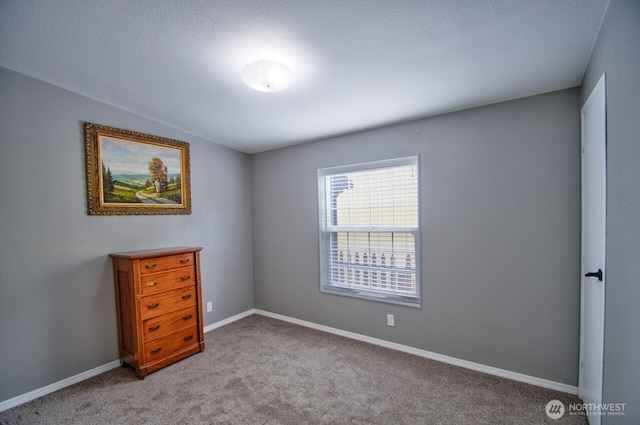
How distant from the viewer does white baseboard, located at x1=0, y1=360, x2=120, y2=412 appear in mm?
1990

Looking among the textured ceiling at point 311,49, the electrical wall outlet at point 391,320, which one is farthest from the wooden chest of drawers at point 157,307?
the electrical wall outlet at point 391,320

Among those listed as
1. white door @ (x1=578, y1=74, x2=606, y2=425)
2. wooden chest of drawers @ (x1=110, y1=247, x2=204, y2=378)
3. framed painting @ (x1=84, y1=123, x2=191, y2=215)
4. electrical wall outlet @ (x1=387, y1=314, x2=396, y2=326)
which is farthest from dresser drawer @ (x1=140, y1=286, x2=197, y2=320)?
white door @ (x1=578, y1=74, x2=606, y2=425)

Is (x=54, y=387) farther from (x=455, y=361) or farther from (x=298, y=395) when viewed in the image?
(x=455, y=361)

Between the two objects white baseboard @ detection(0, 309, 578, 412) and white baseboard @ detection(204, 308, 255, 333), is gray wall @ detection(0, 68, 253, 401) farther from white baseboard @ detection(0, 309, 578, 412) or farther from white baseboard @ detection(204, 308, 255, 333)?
white baseboard @ detection(204, 308, 255, 333)

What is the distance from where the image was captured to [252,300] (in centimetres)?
400

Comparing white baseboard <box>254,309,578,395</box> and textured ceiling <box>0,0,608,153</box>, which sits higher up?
textured ceiling <box>0,0,608,153</box>

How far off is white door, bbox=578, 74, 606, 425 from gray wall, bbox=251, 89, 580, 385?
4.6 inches

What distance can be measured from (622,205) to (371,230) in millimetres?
1998

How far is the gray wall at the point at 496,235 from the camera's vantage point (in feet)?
6.70

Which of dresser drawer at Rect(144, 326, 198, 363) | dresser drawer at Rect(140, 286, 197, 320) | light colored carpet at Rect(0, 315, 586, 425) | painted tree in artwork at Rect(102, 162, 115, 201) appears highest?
painted tree in artwork at Rect(102, 162, 115, 201)

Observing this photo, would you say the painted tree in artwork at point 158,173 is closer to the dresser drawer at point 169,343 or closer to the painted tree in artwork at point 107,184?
the painted tree in artwork at point 107,184

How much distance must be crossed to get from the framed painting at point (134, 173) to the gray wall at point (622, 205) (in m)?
3.55

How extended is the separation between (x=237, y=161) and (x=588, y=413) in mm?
4162

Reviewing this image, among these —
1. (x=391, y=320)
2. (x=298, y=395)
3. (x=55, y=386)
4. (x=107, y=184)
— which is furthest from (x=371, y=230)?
(x=55, y=386)
